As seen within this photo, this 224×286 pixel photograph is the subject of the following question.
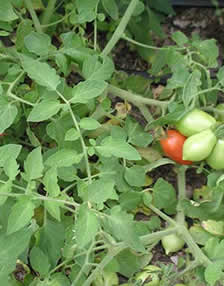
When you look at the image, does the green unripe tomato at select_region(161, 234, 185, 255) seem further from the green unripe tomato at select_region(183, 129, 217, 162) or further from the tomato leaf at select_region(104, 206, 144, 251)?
the tomato leaf at select_region(104, 206, 144, 251)

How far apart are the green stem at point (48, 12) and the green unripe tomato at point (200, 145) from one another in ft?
1.99

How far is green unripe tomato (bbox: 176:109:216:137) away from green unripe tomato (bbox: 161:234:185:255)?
32cm

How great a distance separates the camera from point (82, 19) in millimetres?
1566

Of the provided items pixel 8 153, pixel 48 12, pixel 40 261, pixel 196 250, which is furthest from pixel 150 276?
pixel 48 12

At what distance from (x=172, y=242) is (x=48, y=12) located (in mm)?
807

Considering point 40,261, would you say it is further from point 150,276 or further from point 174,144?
point 174,144

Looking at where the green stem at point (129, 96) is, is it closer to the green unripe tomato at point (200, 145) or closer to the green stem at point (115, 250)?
the green unripe tomato at point (200, 145)

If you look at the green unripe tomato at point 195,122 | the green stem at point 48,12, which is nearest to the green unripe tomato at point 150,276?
the green unripe tomato at point 195,122

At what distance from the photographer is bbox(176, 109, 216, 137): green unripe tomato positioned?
1573 mm

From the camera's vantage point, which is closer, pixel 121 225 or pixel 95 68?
pixel 121 225

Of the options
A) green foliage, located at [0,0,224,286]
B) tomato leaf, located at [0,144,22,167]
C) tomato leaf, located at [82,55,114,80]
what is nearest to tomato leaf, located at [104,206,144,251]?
green foliage, located at [0,0,224,286]

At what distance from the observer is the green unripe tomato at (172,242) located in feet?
5.57

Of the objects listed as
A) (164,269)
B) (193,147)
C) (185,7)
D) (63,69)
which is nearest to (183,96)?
(193,147)

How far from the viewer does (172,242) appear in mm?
1698
